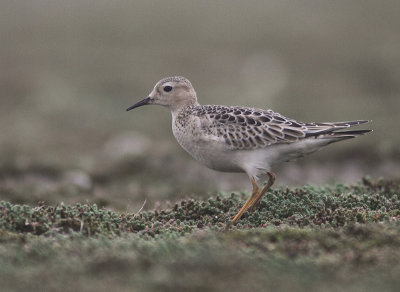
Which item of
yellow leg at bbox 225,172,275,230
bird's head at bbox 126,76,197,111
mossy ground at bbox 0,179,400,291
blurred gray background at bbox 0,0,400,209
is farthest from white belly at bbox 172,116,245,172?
blurred gray background at bbox 0,0,400,209

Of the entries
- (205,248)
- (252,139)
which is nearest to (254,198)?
(252,139)

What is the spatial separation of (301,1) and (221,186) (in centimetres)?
2334

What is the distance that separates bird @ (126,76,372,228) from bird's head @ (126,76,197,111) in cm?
79

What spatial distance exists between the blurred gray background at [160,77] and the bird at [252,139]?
3.08 meters

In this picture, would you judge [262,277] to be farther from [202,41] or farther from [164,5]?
[164,5]

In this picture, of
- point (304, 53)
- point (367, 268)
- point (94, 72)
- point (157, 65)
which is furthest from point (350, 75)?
point (367, 268)

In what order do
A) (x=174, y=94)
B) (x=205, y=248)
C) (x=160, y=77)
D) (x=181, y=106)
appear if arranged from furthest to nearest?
(x=160, y=77)
(x=174, y=94)
(x=181, y=106)
(x=205, y=248)

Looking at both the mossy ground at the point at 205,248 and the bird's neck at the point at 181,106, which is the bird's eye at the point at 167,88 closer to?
the bird's neck at the point at 181,106

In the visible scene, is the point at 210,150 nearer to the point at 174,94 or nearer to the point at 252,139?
the point at 252,139

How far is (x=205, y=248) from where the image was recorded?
677 cm

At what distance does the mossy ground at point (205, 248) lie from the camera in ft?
19.4

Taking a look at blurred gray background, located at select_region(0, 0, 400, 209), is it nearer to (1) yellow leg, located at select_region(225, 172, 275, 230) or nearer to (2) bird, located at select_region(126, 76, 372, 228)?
(2) bird, located at select_region(126, 76, 372, 228)

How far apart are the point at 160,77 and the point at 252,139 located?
15813 mm

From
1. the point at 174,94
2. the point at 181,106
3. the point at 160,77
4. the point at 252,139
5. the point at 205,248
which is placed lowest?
the point at 160,77
